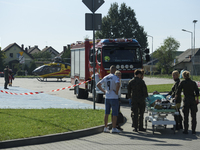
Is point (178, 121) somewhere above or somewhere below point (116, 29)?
below

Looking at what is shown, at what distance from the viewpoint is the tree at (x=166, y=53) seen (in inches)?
3290

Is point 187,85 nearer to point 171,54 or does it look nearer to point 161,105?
point 161,105

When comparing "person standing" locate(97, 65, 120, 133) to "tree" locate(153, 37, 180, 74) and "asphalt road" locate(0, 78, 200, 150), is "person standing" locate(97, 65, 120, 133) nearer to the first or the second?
"asphalt road" locate(0, 78, 200, 150)

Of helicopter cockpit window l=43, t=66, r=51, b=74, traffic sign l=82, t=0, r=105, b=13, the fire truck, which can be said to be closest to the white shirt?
traffic sign l=82, t=0, r=105, b=13

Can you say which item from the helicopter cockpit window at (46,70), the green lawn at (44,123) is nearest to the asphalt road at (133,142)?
the green lawn at (44,123)

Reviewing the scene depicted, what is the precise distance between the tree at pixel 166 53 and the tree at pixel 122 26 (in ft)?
22.4

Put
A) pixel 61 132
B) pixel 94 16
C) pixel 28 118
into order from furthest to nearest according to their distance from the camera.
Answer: pixel 94 16, pixel 28 118, pixel 61 132

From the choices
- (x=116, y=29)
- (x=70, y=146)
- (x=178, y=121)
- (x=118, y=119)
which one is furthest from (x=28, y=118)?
(x=116, y=29)

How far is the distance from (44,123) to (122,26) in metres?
70.9

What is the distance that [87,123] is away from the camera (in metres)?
10.1

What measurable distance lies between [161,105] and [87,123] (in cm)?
219

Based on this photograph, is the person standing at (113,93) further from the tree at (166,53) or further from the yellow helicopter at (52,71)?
the tree at (166,53)

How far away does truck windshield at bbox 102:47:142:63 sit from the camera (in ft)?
56.2

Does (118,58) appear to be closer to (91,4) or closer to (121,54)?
(121,54)
